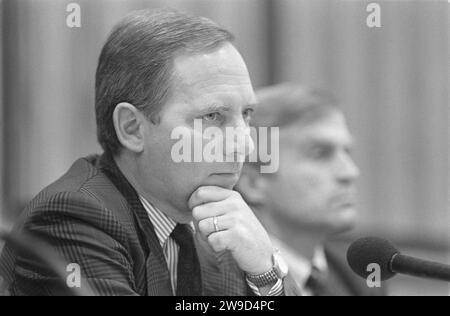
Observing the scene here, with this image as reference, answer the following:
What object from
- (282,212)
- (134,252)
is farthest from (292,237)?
(134,252)

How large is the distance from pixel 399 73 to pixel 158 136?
1.80m

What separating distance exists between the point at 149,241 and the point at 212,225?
0.14 metres

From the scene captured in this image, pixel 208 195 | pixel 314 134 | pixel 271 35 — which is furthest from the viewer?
pixel 271 35

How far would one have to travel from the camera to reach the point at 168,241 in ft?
5.52

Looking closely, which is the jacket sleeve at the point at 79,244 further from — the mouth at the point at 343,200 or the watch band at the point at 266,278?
the mouth at the point at 343,200

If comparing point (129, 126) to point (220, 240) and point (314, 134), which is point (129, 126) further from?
point (314, 134)

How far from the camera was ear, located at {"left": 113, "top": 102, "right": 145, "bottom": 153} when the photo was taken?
163cm

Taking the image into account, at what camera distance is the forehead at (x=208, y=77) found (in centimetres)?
160

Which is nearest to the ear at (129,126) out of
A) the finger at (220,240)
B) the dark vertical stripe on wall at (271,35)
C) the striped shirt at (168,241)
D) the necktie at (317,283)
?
the striped shirt at (168,241)

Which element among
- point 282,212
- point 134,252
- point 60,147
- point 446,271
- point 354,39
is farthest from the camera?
point 354,39

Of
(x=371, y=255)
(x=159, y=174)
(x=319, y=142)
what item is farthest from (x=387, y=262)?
(x=319, y=142)
